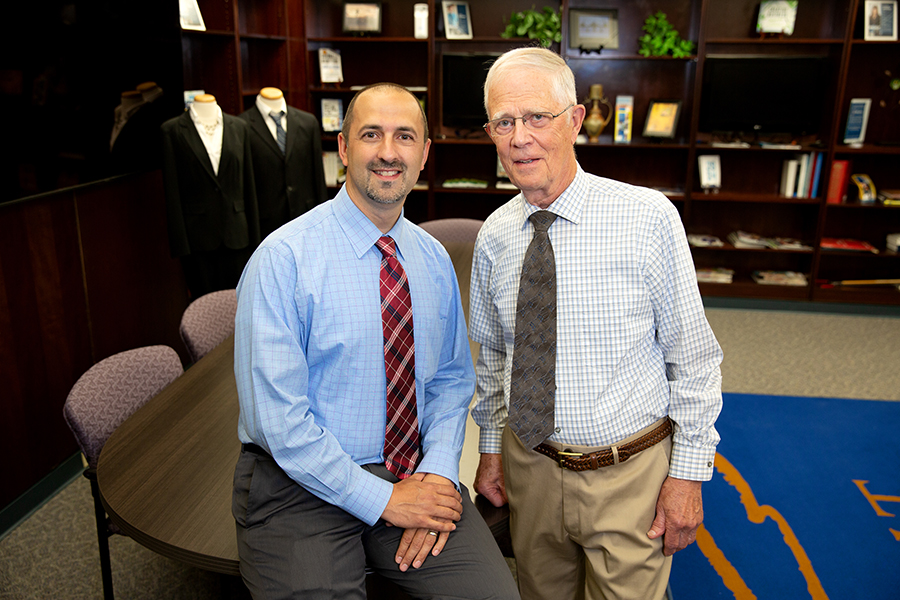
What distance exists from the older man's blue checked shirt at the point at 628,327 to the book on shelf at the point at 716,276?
4292mm

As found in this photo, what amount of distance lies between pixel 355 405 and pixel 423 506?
24 cm

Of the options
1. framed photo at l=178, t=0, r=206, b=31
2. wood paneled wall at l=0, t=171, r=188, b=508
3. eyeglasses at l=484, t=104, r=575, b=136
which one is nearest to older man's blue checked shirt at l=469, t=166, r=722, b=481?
eyeglasses at l=484, t=104, r=575, b=136

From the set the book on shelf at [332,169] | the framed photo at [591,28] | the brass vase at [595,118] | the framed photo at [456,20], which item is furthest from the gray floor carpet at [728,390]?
the book on shelf at [332,169]

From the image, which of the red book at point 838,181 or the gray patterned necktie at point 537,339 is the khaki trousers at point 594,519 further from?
the red book at point 838,181

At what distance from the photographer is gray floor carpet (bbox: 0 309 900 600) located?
2426mm

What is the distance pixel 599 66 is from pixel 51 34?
12.9ft

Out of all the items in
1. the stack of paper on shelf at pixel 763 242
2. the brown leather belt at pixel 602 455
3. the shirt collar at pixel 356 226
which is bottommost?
the stack of paper on shelf at pixel 763 242

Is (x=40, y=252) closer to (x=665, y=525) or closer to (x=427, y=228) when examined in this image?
(x=427, y=228)

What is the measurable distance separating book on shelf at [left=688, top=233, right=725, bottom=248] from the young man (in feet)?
14.2

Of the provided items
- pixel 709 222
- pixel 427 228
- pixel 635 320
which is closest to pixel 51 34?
pixel 427 228

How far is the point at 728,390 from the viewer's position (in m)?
4.06

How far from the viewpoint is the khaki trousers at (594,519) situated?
1.51 metres

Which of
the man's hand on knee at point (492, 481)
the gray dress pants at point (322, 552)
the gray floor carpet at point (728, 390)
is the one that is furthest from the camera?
the gray floor carpet at point (728, 390)

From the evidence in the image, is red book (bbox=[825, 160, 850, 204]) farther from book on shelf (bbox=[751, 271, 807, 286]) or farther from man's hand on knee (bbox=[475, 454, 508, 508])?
man's hand on knee (bbox=[475, 454, 508, 508])
